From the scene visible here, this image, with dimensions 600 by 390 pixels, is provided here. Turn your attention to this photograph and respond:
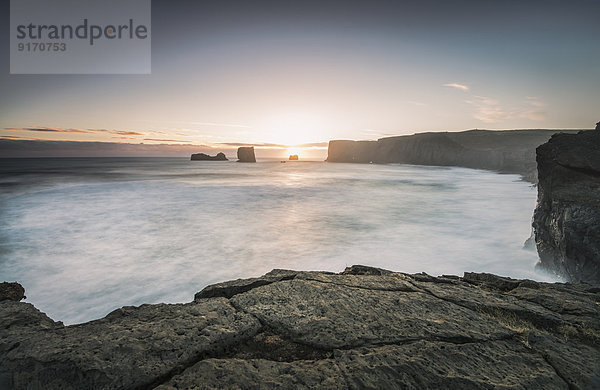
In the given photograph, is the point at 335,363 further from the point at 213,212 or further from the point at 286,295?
the point at 213,212

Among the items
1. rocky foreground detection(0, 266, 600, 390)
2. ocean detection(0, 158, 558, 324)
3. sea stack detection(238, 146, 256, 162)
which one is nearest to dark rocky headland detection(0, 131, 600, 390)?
rocky foreground detection(0, 266, 600, 390)

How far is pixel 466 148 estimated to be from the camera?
235ft

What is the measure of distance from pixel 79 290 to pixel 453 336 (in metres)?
7.88

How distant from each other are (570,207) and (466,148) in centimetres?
7719

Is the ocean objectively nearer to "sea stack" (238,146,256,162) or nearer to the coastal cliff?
the coastal cliff

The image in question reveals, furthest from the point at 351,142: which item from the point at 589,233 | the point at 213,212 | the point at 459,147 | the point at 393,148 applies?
the point at 589,233

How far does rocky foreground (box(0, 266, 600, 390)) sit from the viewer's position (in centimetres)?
180

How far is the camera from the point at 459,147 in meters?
73.2

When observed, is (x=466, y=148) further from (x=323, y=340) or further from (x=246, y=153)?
(x=323, y=340)

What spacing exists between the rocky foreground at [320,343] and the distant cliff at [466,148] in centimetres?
5889

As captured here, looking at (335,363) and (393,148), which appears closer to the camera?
(335,363)

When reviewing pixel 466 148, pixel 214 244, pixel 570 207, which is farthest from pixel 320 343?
pixel 466 148

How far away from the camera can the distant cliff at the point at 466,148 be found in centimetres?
5866

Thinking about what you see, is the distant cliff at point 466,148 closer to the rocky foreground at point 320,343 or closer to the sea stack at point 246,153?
the sea stack at point 246,153
